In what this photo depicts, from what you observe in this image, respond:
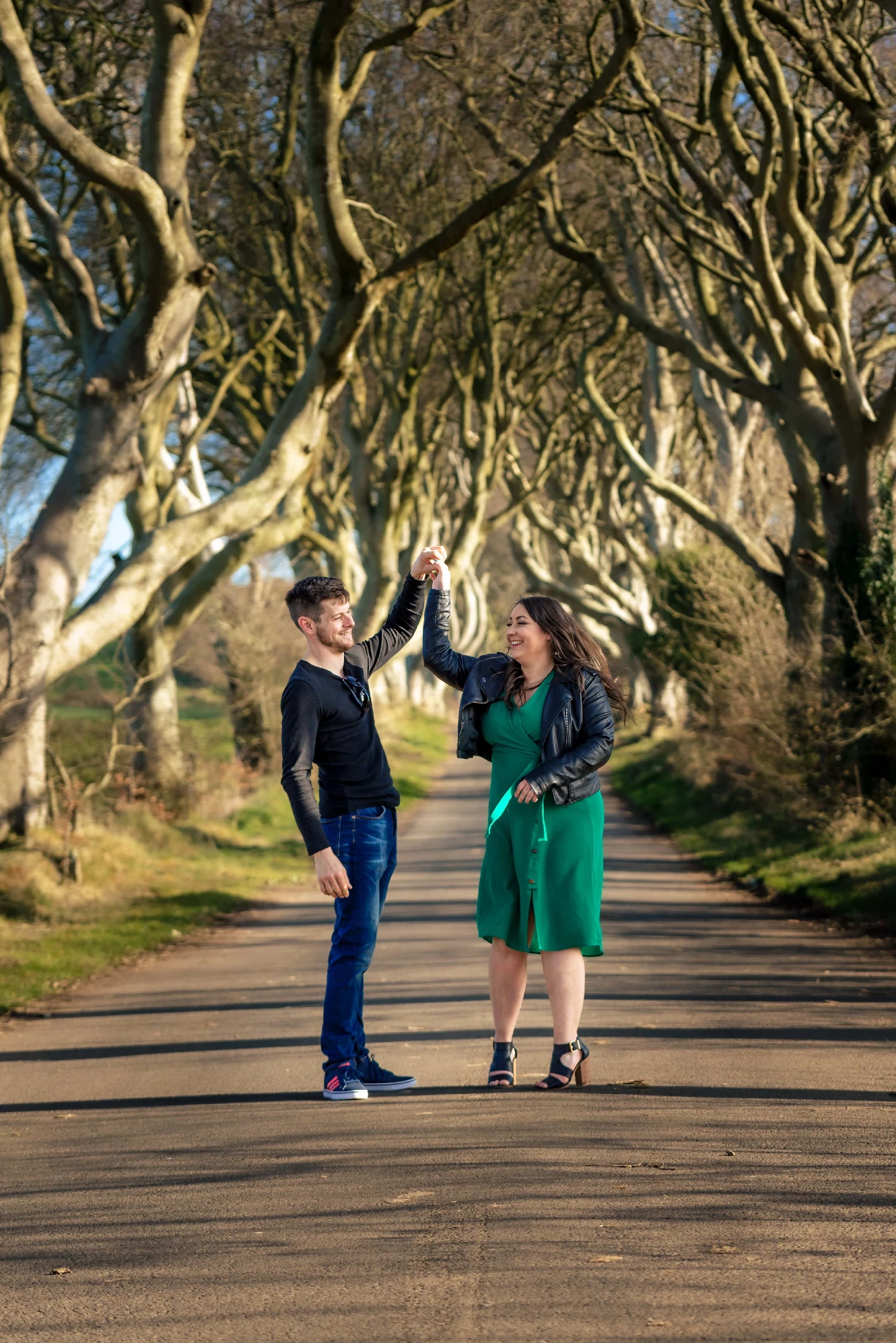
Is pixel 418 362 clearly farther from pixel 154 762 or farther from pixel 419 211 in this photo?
pixel 154 762

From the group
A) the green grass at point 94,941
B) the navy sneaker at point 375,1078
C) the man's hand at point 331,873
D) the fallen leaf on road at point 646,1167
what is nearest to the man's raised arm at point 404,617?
the man's hand at point 331,873

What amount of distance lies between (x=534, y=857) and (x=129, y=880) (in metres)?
9.24

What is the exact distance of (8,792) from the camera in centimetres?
1441

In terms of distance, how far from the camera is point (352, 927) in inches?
264

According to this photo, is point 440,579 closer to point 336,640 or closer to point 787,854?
point 336,640

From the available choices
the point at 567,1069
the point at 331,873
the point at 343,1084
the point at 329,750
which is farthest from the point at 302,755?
the point at 567,1069

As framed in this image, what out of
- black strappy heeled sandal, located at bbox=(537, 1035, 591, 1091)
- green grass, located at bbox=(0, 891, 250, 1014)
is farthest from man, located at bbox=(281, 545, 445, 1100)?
green grass, located at bbox=(0, 891, 250, 1014)

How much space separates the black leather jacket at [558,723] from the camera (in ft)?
21.4

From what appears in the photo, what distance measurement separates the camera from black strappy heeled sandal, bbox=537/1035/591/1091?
656 centimetres

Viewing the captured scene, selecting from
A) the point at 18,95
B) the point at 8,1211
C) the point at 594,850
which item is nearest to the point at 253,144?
the point at 18,95

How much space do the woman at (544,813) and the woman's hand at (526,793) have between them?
2cm

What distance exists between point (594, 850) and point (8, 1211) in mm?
2761

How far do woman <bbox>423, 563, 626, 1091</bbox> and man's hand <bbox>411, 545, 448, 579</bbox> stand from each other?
46 centimetres

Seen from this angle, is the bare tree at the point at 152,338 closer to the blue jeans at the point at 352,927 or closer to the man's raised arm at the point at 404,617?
the man's raised arm at the point at 404,617
